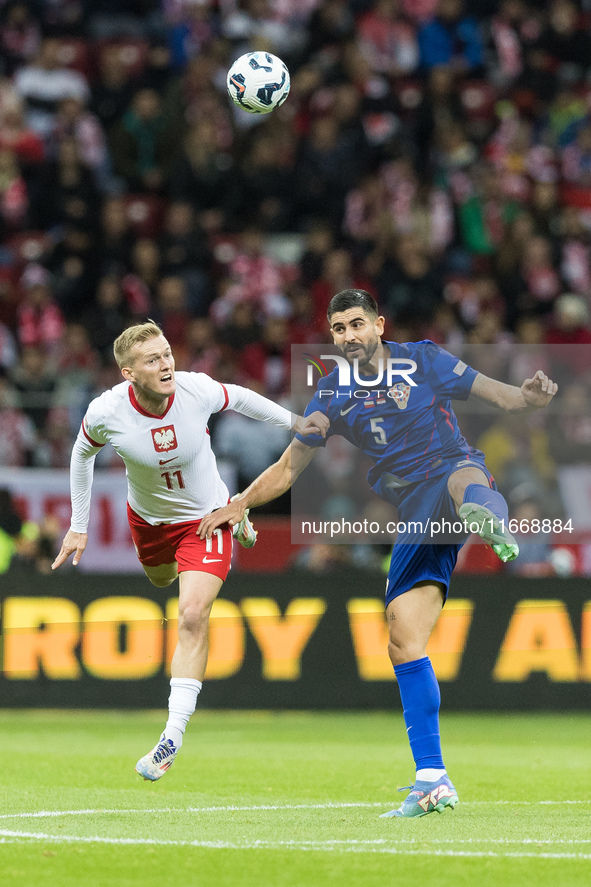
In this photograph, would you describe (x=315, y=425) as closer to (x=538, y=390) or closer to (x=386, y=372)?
(x=386, y=372)

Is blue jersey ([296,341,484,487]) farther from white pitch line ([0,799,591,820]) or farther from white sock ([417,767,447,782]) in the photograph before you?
white pitch line ([0,799,591,820])

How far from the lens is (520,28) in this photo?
64.0 feet

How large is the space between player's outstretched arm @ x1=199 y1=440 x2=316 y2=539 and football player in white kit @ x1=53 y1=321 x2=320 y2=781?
0.12 meters

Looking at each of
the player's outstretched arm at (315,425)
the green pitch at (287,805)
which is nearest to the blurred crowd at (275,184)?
the green pitch at (287,805)

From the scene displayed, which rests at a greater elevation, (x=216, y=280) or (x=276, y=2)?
(x=276, y=2)

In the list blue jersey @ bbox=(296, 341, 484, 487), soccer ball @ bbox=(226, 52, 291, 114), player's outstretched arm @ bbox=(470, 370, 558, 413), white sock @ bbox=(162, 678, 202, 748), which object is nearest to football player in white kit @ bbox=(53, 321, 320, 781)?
white sock @ bbox=(162, 678, 202, 748)

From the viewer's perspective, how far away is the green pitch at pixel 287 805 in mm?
5430

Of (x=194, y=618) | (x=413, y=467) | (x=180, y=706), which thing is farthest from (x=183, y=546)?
(x=413, y=467)

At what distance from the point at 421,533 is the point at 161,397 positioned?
1.63 m

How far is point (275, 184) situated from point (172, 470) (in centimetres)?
1004

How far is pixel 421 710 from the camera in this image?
7055 millimetres

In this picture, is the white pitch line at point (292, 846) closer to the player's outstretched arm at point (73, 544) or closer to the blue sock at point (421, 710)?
the blue sock at point (421, 710)

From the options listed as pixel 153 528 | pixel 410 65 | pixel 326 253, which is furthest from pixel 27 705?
pixel 410 65

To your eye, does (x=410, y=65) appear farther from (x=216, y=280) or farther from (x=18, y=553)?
(x=18, y=553)
